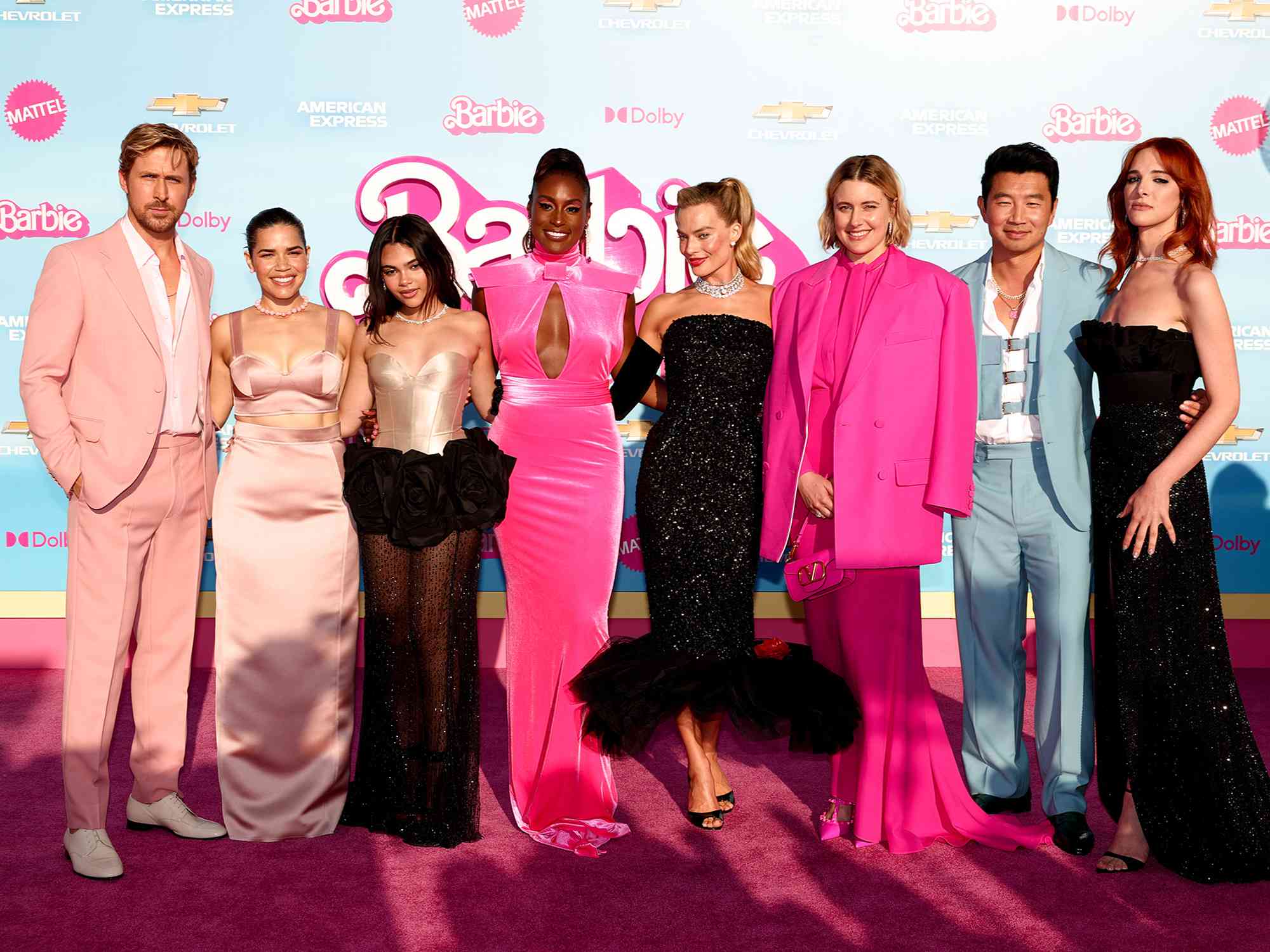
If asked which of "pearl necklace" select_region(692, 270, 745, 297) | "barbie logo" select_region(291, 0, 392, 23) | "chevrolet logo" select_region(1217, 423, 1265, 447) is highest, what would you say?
"barbie logo" select_region(291, 0, 392, 23)

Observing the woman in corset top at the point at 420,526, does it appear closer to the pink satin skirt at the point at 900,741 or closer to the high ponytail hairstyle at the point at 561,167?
the high ponytail hairstyle at the point at 561,167

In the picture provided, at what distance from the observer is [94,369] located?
3.68 m

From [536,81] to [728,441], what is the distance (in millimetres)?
3145

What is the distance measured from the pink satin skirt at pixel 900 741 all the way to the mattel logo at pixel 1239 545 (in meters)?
3.21

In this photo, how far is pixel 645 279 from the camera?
6.39 meters

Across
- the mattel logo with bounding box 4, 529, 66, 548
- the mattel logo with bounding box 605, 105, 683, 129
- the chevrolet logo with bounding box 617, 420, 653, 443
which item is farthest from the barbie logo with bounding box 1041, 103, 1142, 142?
the mattel logo with bounding box 4, 529, 66, 548

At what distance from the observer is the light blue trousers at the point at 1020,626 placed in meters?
3.88

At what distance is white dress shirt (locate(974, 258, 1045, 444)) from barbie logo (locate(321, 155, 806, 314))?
8.17 feet

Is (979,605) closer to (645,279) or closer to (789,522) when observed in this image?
(789,522)

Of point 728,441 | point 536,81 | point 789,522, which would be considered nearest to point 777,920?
point 789,522

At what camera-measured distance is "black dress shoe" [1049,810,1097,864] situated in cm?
378

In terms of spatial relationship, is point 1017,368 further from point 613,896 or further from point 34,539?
point 34,539

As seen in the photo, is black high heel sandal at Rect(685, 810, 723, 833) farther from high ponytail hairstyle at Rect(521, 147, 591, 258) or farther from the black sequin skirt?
high ponytail hairstyle at Rect(521, 147, 591, 258)

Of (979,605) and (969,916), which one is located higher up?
(979,605)
